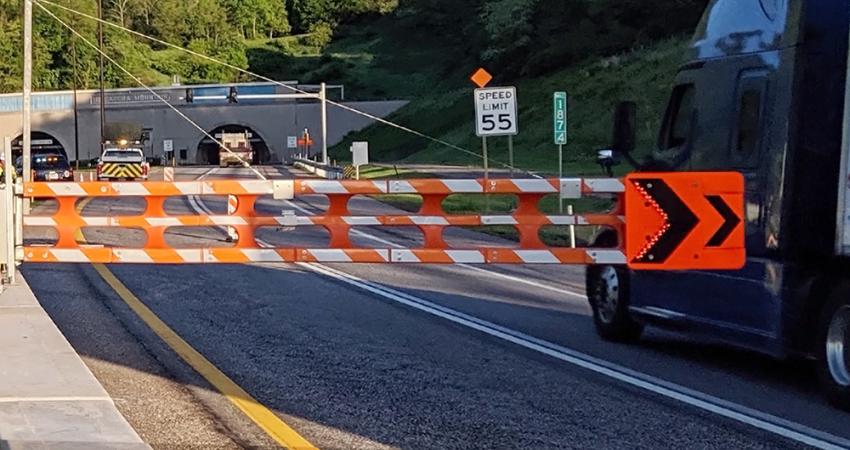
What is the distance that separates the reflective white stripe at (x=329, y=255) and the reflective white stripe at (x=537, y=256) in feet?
4.35

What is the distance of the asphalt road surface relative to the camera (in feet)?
26.1

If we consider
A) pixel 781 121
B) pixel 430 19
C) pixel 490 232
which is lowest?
pixel 490 232

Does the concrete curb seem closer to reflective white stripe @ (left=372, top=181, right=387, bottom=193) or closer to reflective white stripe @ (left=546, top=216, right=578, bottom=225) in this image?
reflective white stripe @ (left=372, top=181, right=387, bottom=193)

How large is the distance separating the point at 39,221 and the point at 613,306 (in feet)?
16.8

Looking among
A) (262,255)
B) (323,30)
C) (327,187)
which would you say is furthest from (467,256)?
(323,30)

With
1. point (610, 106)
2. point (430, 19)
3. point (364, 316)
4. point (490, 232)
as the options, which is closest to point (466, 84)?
point (430, 19)

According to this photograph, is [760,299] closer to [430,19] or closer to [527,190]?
[527,190]

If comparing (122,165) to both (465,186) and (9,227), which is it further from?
(465,186)

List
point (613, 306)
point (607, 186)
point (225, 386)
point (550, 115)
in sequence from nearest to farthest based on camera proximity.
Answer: point (225, 386), point (607, 186), point (613, 306), point (550, 115)

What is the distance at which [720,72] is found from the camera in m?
10.7

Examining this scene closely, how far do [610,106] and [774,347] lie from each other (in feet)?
171

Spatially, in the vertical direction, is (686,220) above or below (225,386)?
above

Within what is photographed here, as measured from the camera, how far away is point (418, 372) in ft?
32.9

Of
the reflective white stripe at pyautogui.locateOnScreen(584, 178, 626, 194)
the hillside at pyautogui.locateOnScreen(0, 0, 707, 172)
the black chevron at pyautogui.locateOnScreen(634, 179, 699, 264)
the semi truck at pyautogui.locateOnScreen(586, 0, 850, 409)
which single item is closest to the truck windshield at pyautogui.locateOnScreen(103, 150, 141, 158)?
the hillside at pyautogui.locateOnScreen(0, 0, 707, 172)
